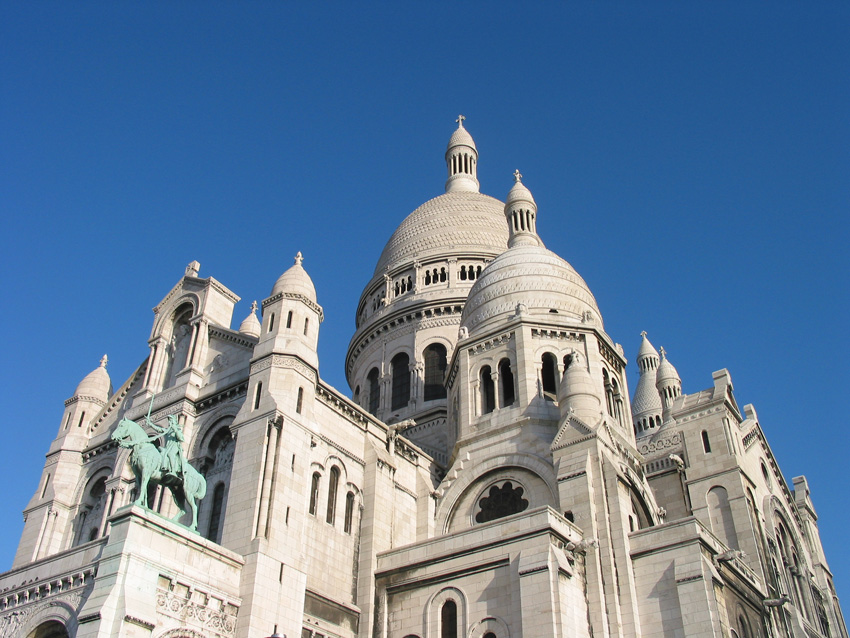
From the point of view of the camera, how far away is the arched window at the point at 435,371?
49688 millimetres

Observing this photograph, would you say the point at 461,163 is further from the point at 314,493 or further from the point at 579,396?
the point at 314,493

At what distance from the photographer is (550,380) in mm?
38594

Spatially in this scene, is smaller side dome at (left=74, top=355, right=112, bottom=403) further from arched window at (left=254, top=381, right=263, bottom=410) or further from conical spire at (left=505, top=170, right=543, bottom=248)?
conical spire at (left=505, top=170, right=543, bottom=248)

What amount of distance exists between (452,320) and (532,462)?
18791 mm

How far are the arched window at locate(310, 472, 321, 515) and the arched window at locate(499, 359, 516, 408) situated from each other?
32.8 ft

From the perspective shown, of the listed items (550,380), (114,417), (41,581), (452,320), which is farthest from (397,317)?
(41,581)

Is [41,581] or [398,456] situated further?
[398,456]

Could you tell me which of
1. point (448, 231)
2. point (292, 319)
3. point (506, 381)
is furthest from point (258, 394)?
point (448, 231)

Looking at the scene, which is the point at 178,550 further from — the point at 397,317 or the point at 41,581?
the point at 397,317

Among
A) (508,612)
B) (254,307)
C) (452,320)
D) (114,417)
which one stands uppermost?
(452,320)

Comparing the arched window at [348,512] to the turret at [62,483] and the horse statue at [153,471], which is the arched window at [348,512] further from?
the turret at [62,483]

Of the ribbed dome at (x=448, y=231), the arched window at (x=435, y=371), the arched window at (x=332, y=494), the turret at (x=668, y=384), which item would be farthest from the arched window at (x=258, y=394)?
the turret at (x=668, y=384)

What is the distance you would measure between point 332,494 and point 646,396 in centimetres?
4066

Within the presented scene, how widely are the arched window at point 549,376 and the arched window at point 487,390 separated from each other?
7.65ft
